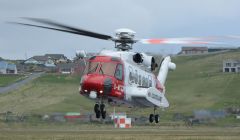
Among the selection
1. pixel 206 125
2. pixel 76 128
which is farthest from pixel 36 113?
pixel 206 125

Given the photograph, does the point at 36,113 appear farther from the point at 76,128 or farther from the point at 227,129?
the point at 227,129

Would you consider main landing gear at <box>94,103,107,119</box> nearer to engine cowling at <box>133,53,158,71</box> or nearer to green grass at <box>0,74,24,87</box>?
engine cowling at <box>133,53,158,71</box>

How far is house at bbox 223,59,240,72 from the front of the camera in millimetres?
124812

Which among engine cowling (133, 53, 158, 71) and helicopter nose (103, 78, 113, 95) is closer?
helicopter nose (103, 78, 113, 95)

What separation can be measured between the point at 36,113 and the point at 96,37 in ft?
146

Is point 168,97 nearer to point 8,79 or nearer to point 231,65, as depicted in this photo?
point 231,65

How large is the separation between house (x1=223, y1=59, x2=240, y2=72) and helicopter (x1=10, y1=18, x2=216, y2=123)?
260 ft

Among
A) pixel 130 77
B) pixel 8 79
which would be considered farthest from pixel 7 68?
pixel 130 77

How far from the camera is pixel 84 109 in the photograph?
86.4 m

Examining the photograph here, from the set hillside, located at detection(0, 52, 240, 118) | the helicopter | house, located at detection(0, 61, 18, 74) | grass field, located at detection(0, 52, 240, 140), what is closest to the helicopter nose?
the helicopter

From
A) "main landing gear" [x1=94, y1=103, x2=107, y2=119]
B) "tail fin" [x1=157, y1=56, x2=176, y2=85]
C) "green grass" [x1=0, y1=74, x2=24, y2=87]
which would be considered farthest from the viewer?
"green grass" [x1=0, y1=74, x2=24, y2=87]

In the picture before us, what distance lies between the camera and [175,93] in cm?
9312

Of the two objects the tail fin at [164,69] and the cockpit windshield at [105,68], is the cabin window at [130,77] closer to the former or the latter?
the cockpit windshield at [105,68]

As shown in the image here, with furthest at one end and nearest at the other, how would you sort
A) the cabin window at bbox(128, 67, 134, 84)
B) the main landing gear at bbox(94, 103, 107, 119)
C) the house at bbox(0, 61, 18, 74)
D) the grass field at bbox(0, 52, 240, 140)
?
the house at bbox(0, 61, 18, 74)
the grass field at bbox(0, 52, 240, 140)
the cabin window at bbox(128, 67, 134, 84)
the main landing gear at bbox(94, 103, 107, 119)
